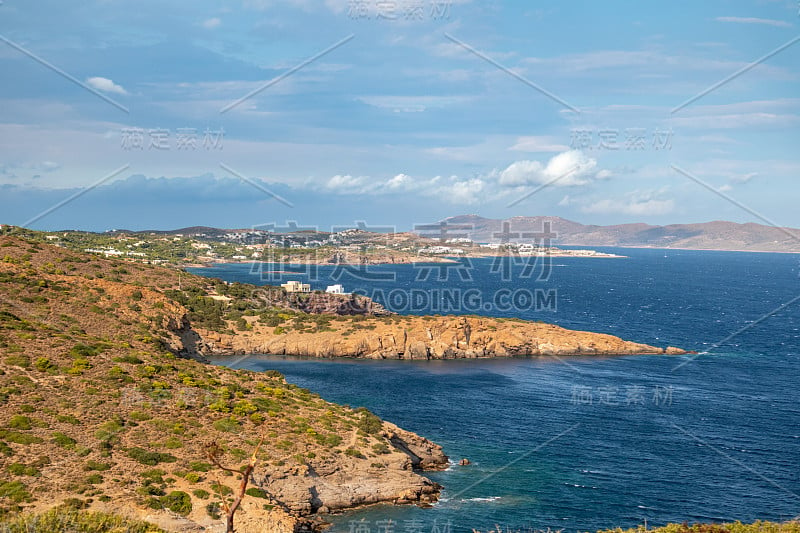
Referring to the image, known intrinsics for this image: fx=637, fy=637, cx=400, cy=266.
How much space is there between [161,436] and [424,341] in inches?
3009

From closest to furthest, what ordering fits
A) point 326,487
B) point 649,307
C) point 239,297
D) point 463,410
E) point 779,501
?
point 326,487 → point 779,501 → point 463,410 → point 239,297 → point 649,307

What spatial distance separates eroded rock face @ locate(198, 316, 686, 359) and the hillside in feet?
152

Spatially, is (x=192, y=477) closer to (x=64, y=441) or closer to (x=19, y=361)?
(x=64, y=441)

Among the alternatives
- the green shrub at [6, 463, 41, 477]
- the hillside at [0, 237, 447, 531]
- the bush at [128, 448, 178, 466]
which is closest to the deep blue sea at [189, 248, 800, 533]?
the hillside at [0, 237, 447, 531]

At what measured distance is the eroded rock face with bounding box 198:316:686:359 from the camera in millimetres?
119688

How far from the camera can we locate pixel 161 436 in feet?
160

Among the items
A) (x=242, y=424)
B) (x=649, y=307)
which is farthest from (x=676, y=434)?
(x=649, y=307)

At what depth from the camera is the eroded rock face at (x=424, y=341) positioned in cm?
11969

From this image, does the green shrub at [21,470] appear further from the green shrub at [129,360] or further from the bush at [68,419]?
the green shrub at [129,360]

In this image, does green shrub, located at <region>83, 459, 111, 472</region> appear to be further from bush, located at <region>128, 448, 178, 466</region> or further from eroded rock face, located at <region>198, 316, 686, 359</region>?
eroded rock face, located at <region>198, 316, 686, 359</region>

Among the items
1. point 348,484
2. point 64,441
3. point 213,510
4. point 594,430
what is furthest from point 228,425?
point 594,430

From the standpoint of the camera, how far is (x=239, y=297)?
140750mm

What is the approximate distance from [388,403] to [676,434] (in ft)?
113

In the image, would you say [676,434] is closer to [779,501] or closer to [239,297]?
[779,501]
